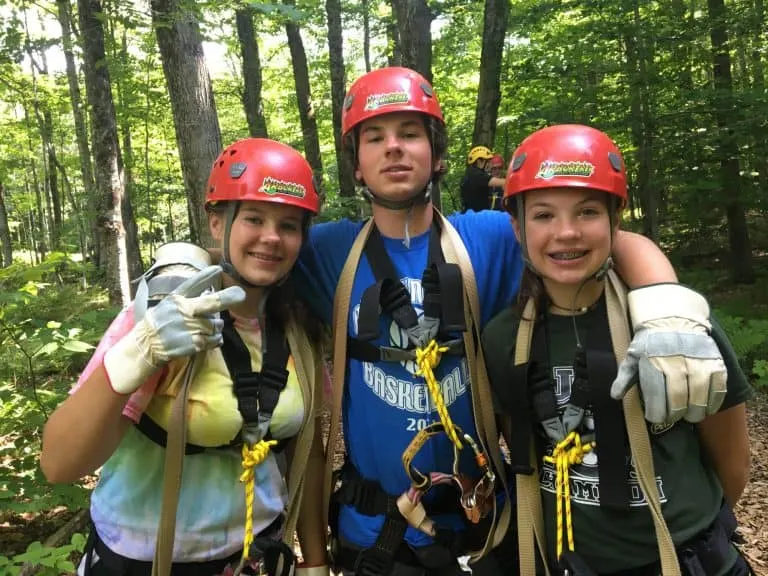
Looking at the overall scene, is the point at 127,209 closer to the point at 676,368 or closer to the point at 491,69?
the point at 491,69

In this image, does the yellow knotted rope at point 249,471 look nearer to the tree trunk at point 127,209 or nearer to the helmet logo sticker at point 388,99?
the helmet logo sticker at point 388,99

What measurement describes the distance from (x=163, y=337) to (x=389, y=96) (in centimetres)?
159

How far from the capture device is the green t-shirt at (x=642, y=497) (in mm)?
2037

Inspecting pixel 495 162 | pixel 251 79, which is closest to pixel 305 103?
pixel 251 79

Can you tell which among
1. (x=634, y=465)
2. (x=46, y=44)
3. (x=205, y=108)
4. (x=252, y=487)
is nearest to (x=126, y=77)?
(x=46, y=44)

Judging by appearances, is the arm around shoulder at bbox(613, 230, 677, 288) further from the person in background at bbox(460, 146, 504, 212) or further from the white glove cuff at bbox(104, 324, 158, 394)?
the person in background at bbox(460, 146, 504, 212)

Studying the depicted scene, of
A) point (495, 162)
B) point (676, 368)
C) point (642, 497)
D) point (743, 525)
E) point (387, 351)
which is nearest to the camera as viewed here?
point (676, 368)

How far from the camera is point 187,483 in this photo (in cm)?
224

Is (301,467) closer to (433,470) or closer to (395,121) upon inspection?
(433,470)

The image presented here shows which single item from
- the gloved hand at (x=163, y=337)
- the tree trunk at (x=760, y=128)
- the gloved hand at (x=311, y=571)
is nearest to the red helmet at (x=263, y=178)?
the gloved hand at (x=163, y=337)

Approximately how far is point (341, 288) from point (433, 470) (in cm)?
95

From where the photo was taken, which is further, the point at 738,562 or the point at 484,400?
the point at 484,400

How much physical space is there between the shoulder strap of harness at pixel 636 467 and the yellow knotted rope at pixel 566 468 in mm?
118

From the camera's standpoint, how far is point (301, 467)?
8.27 feet
